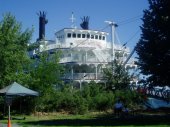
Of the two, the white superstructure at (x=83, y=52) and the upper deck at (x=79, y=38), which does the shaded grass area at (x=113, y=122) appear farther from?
the upper deck at (x=79, y=38)

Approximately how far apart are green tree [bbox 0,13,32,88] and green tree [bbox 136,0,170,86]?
32.8ft

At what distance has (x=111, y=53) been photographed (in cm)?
6291

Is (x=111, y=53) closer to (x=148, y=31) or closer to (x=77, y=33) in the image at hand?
(x=77, y=33)

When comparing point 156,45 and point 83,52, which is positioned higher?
point 83,52

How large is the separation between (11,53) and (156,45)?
11.7m

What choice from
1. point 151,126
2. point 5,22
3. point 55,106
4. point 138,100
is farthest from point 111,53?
point 151,126

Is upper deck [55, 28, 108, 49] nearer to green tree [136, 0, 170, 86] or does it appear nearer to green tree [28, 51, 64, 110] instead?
green tree [28, 51, 64, 110]

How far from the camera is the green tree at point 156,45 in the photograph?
2770 cm

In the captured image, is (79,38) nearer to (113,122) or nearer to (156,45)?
(156,45)

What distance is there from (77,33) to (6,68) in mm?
30593

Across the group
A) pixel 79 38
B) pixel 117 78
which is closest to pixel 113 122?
pixel 117 78

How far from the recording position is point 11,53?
32969mm

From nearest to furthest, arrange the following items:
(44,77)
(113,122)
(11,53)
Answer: (113,122) → (11,53) → (44,77)

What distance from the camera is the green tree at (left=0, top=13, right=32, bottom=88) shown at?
3284 centimetres
